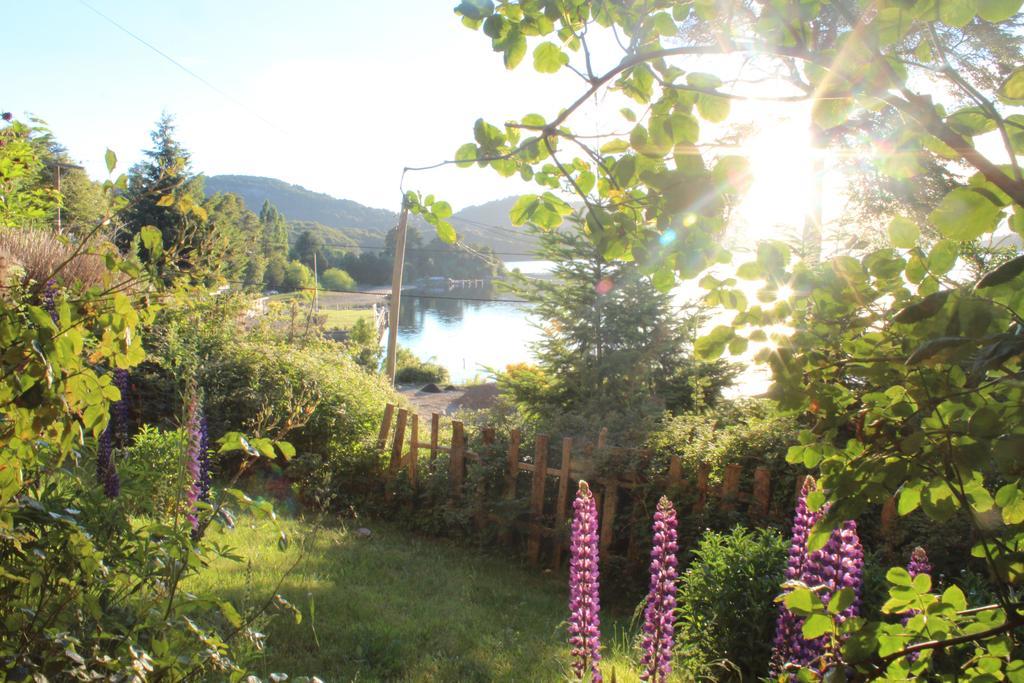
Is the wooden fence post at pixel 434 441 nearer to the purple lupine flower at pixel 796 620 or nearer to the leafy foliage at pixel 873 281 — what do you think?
the purple lupine flower at pixel 796 620

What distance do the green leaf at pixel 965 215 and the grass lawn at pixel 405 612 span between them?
260 centimetres

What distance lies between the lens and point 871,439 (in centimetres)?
122

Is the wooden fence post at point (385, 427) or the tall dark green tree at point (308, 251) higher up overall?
the tall dark green tree at point (308, 251)

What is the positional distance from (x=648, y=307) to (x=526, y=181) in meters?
8.58

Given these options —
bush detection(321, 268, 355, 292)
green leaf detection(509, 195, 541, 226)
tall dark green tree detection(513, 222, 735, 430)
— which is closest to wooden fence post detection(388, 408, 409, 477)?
tall dark green tree detection(513, 222, 735, 430)

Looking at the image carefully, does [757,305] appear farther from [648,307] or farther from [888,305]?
[648,307]

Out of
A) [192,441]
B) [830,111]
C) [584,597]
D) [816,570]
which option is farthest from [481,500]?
[830,111]

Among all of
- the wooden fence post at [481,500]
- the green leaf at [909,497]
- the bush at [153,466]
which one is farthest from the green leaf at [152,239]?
the wooden fence post at [481,500]

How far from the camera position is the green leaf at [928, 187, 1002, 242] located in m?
0.93

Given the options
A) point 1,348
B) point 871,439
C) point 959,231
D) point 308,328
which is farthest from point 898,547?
point 308,328

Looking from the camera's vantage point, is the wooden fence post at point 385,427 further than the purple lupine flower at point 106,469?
Yes

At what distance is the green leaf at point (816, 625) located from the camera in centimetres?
118

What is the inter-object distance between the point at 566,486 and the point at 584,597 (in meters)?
4.17

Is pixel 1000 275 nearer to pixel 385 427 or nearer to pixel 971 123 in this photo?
pixel 971 123
